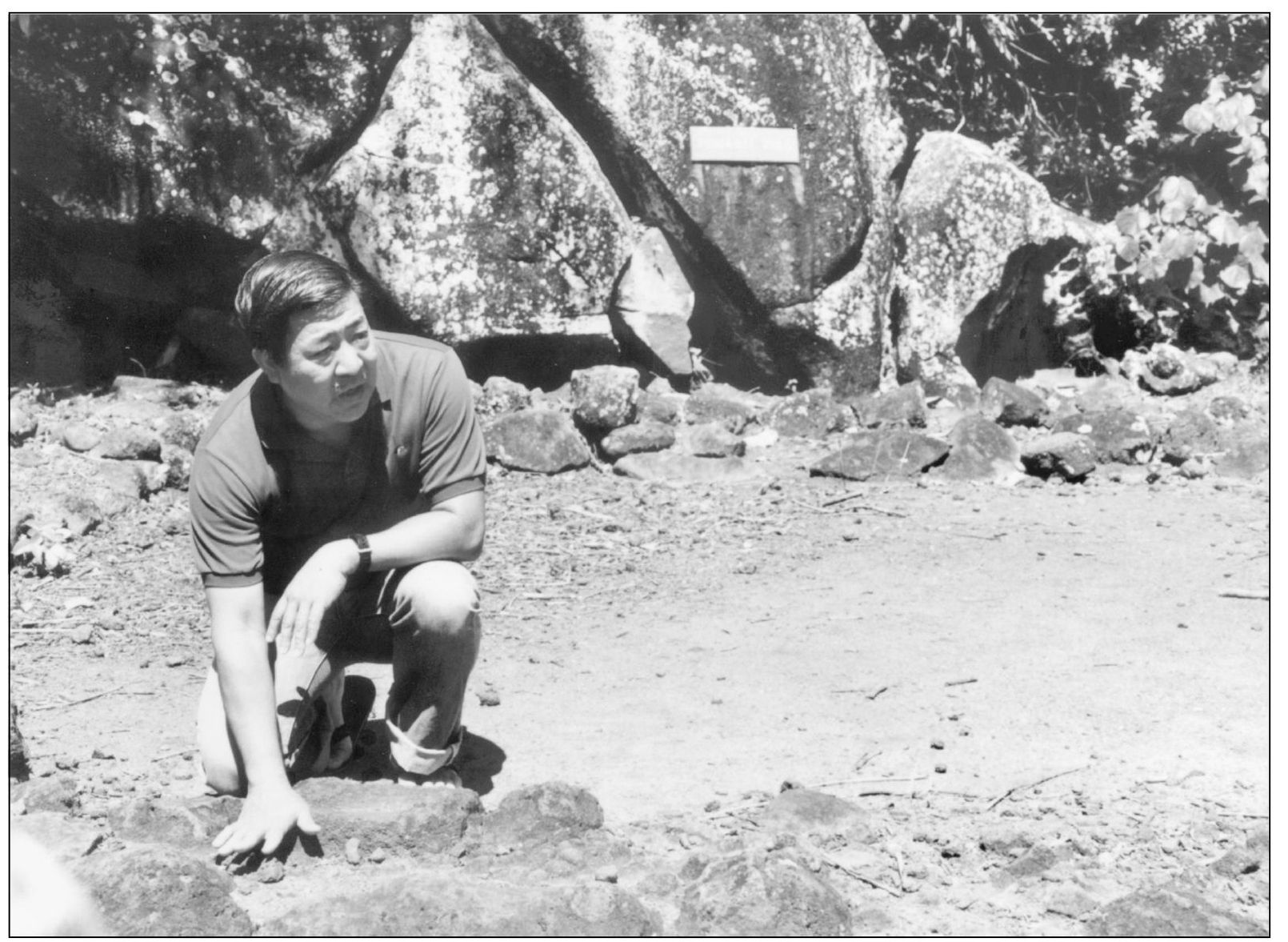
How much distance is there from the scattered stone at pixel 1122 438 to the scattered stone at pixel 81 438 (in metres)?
4.48

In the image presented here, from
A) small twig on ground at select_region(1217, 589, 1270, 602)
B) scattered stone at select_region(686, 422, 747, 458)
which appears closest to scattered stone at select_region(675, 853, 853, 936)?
small twig on ground at select_region(1217, 589, 1270, 602)

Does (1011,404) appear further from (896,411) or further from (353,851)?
(353,851)

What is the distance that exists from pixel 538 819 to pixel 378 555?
616 millimetres

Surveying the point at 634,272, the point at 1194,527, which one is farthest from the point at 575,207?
the point at 1194,527

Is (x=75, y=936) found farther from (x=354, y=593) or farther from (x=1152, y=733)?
(x=1152, y=733)

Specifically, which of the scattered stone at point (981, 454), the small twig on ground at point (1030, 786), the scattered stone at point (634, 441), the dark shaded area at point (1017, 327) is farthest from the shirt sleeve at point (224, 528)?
the dark shaded area at point (1017, 327)

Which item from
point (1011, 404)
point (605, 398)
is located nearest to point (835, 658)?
point (605, 398)

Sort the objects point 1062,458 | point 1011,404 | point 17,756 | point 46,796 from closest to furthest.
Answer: point 46,796 < point 17,756 < point 1062,458 < point 1011,404

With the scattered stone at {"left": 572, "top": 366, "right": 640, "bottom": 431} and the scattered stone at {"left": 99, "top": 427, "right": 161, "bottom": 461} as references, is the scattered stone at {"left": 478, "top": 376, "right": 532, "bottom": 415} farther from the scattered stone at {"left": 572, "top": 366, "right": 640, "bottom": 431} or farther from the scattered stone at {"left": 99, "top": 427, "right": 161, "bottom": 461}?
the scattered stone at {"left": 99, "top": 427, "right": 161, "bottom": 461}

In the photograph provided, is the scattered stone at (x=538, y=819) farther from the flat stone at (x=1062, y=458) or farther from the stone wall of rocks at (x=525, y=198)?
the stone wall of rocks at (x=525, y=198)

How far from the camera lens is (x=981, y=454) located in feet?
22.0

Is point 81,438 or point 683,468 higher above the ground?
point 81,438

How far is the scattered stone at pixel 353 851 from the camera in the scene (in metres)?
2.74

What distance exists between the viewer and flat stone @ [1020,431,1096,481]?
6543 mm
